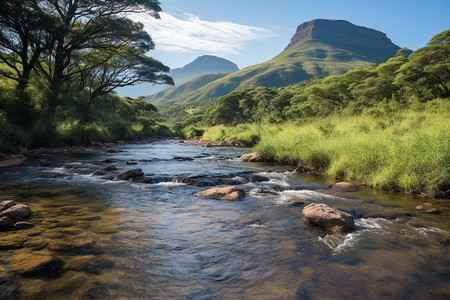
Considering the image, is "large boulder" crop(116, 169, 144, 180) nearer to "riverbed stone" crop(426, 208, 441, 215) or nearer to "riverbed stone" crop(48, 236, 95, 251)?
"riverbed stone" crop(48, 236, 95, 251)

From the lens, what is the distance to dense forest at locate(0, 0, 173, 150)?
43.5ft

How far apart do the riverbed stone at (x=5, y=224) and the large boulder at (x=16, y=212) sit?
11.6 inches

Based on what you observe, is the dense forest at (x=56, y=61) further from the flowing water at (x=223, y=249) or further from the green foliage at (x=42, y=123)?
the flowing water at (x=223, y=249)

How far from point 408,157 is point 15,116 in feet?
55.7

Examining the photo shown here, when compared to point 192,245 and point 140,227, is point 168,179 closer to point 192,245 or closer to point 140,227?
point 140,227

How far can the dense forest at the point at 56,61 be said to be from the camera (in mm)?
13273

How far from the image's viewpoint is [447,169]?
5.30 m

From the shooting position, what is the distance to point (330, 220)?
3.89 meters

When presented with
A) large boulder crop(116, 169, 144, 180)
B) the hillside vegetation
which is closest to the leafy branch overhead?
large boulder crop(116, 169, 144, 180)

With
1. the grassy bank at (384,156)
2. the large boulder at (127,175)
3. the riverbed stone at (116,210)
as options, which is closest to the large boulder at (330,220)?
the grassy bank at (384,156)

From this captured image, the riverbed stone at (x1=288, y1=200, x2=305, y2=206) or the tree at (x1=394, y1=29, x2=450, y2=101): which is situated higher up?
the tree at (x1=394, y1=29, x2=450, y2=101)

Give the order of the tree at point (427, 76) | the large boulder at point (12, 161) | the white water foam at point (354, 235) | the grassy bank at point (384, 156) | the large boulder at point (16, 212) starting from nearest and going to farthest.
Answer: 1. the white water foam at point (354, 235)
2. the large boulder at point (16, 212)
3. the grassy bank at point (384, 156)
4. the large boulder at point (12, 161)
5. the tree at point (427, 76)

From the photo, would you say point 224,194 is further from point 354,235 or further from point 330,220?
point 354,235

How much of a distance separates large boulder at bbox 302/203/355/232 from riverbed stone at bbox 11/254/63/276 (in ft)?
11.5
